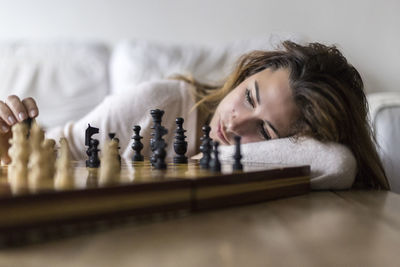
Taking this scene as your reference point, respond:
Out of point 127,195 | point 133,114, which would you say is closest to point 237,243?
point 127,195

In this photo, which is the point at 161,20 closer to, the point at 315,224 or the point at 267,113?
the point at 267,113

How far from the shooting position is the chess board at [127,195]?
520mm

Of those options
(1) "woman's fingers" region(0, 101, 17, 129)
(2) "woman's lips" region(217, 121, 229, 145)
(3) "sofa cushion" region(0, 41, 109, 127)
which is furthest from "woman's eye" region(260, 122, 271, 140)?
(3) "sofa cushion" region(0, 41, 109, 127)

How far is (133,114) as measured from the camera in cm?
169

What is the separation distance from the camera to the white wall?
8.04 ft

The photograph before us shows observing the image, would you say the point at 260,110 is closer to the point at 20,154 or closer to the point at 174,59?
the point at 20,154

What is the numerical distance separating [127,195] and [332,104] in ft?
2.72

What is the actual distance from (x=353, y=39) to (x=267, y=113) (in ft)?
4.90

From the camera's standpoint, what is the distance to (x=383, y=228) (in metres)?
0.68

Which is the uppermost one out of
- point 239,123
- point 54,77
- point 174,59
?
point 174,59

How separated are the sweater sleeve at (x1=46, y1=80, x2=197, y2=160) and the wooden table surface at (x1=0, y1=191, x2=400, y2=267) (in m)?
1.01

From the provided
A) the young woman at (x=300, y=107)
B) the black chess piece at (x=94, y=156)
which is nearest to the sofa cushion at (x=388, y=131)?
the young woman at (x=300, y=107)

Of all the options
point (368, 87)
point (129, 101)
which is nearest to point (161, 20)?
point (129, 101)

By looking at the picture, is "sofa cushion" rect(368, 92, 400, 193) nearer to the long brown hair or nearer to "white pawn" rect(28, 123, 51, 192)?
the long brown hair
